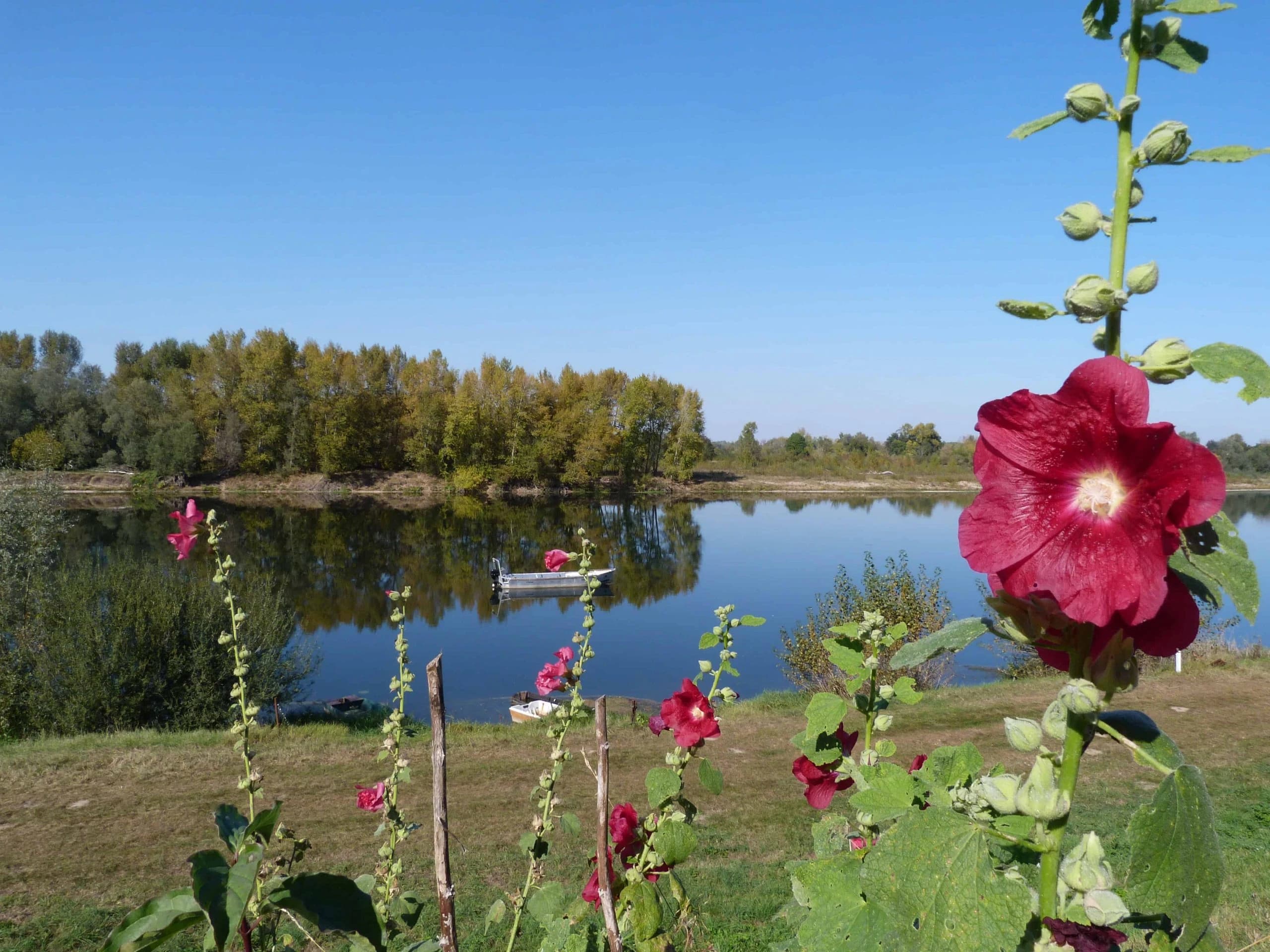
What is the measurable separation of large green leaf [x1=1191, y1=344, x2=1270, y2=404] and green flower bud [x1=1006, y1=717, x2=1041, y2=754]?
336mm

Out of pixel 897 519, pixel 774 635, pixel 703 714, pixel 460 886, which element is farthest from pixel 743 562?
pixel 703 714

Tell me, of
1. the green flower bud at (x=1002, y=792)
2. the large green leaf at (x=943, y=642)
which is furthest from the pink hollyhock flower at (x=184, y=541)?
the green flower bud at (x=1002, y=792)

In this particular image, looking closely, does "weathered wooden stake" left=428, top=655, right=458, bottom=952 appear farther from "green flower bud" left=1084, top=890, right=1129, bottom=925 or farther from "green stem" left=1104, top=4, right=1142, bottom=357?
"green stem" left=1104, top=4, right=1142, bottom=357

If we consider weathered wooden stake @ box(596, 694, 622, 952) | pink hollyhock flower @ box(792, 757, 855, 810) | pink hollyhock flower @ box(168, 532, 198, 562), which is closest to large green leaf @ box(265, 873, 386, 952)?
weathered wooden stake @ box(596, 694, 622, 952)

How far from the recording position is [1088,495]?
2.35ft

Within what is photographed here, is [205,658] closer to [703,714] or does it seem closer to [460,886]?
[460,886]

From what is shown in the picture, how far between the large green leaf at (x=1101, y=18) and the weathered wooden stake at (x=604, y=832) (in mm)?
1025

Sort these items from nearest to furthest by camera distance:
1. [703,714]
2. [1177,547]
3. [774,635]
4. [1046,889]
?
[1177,547] → [1046,889] → [703,714] → [774,635]

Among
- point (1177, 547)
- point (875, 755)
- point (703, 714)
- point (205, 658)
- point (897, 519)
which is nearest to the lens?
point (1177, 547)

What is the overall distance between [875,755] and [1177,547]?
0.95 m

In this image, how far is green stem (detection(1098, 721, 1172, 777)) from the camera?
2.30 feet

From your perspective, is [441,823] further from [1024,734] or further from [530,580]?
[530,580]

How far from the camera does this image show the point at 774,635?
69.2 ft

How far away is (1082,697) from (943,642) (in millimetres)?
182
